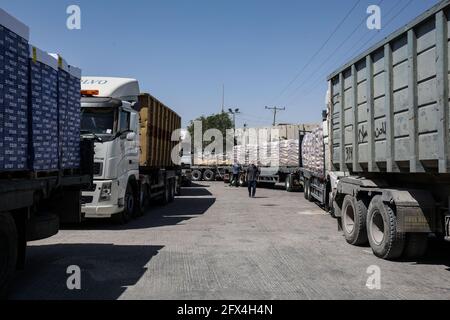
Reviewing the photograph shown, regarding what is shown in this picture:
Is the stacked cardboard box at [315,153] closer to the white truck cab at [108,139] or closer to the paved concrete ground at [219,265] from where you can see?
the paved concrete ground at [219,265]

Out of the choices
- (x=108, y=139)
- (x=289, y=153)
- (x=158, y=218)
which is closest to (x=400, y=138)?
(x=108, y=139)

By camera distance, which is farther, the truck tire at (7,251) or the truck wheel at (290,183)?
the truck wheel at (290,183)

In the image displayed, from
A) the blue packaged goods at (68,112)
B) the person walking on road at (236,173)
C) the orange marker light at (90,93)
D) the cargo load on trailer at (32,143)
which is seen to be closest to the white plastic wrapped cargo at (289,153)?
the person walking on road at (236,173)

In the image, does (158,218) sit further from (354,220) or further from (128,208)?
(354,220)

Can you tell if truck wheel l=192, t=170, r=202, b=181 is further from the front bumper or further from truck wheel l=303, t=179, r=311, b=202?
the front bumper

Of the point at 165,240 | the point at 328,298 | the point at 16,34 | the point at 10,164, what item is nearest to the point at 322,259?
the point at 328,298

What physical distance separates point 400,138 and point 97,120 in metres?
6.82

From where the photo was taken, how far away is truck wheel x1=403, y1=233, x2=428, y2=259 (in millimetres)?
6711

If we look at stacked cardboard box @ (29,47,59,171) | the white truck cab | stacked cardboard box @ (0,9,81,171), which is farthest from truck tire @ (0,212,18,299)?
the white truck cab

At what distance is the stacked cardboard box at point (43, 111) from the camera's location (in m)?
5.44

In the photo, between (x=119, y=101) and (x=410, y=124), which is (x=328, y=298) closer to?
(x=410, y=124)

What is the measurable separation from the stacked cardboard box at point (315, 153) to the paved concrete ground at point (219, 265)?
13.7ft
